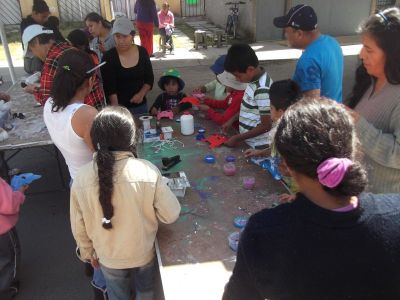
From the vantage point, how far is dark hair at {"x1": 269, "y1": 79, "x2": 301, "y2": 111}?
85.9 inches

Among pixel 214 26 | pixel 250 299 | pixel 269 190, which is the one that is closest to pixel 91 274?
pixel 269 190

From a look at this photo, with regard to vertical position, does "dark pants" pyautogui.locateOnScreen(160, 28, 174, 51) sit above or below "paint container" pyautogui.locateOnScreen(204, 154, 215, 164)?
below

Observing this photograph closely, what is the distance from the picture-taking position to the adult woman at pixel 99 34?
476cm

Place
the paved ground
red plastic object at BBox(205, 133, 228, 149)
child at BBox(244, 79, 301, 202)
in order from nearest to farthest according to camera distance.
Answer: child at BBox(244, 79, 301, 202) → the paved ground → red plastic object at BBox(205, 133, 228, 149)

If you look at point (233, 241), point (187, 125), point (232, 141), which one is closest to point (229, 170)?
point (232, 141)

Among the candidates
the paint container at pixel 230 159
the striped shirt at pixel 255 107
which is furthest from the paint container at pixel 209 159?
the striped shirt at pixel 255 107

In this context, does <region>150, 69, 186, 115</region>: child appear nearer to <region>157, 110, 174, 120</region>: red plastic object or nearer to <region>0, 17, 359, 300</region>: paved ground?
<region>157, 110, 174, 120</region>: red plastic object

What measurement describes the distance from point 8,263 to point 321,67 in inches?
101

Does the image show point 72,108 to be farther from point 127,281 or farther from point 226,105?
point 226,105

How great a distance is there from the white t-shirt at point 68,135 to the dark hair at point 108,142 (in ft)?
1.28

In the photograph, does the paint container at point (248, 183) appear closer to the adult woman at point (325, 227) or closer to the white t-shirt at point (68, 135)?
the white t-shirt at point (68, 135)

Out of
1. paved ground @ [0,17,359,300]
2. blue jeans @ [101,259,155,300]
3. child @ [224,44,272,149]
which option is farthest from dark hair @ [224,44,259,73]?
paved ground @ [0,17,359,300]

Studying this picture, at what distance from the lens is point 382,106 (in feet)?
5.47

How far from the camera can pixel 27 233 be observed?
330 cm
